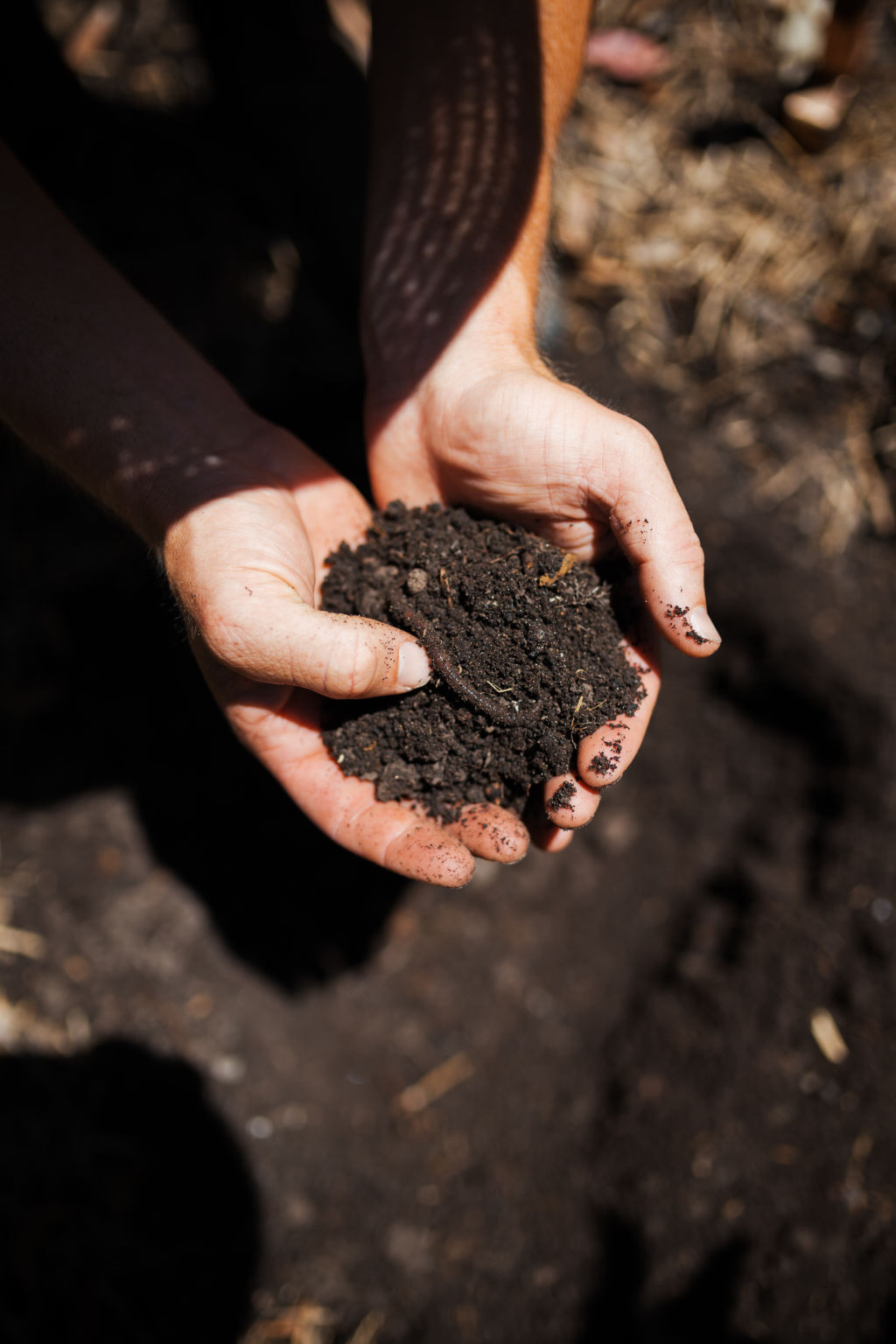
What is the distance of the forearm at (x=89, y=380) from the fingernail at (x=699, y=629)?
4.29 ft

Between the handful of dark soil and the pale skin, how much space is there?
2.9 inches

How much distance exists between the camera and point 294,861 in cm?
305


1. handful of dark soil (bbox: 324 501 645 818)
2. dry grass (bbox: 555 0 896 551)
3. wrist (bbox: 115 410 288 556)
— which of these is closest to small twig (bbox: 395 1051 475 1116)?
handful of dark soil (bbox: 324 501 645 818)

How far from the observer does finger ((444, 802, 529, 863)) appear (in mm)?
1895

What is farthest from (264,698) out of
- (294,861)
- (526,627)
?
(294,861)

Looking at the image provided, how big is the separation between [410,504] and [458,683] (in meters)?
0.79

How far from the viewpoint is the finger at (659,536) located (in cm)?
175

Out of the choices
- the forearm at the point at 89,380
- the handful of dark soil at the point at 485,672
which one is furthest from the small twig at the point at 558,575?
the forearm at the point at 89,380

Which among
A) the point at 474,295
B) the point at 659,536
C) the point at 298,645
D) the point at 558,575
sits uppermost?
the point at 474,295

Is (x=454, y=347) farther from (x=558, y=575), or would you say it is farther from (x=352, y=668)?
(x=352, y=668)

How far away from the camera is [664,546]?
1749mm

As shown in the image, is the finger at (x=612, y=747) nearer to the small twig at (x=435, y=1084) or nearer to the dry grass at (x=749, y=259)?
the small twig at (x=435, y=1084)

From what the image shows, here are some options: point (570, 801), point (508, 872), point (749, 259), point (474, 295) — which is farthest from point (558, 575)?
point (749, 259)

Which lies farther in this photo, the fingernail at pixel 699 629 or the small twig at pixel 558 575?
the small twig at pixel 558 575
